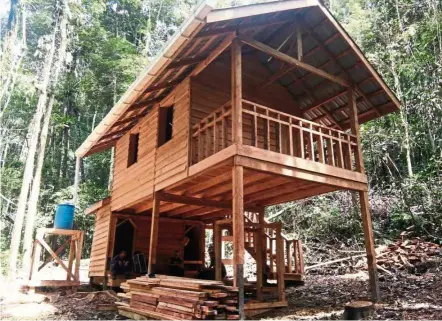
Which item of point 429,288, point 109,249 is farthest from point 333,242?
point 109,249

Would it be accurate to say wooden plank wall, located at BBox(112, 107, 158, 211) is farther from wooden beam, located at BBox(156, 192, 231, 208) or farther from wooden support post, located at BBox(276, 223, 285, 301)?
wooden support post, located at BBox(276, 223, 285, 301)

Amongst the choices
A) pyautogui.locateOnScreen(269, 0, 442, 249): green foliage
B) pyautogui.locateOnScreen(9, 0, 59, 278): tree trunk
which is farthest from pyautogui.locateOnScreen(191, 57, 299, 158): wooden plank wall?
pyautogui.locateOnScreen(9, 0, 59, 278): tree trunk

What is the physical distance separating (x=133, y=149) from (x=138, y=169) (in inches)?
64.9

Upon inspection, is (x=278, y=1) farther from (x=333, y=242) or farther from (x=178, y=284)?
(x=333, y=242)

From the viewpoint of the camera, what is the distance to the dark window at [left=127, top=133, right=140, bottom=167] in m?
12.6

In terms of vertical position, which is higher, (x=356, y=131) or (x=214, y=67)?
(x=214, y=67)

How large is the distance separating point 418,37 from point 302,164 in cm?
1518

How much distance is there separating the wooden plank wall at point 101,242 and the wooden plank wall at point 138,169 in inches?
31.8

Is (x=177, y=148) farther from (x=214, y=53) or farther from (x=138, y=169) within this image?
(x=138, y=169)

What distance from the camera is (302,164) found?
7.76 metres

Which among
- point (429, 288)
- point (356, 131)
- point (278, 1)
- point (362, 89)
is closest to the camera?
point (278, 1)

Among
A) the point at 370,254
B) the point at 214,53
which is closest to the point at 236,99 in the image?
the point at 214,53

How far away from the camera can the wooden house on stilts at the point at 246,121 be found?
23.9 feet

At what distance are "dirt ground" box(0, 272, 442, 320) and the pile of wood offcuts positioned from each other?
118 centimetres
